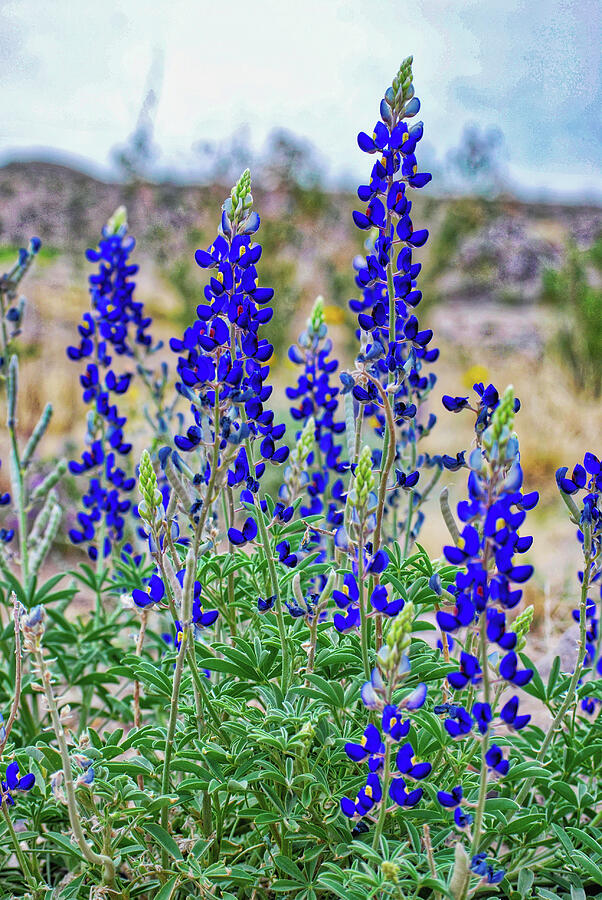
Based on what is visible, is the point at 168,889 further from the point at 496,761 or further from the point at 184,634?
the point at 496,761

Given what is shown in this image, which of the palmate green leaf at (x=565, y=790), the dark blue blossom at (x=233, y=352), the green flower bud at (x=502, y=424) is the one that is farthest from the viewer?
the palmate green leaf at (x=565, y=790)

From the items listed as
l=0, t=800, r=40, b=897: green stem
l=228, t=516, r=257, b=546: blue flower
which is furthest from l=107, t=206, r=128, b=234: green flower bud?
l=0, t=800, r=40, b=897: green stem

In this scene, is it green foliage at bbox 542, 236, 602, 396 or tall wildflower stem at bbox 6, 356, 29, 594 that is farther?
green foliage at bbox 542, 236, 602, 396

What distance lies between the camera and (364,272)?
1789mm

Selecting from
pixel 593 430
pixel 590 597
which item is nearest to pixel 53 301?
pixel 593 430

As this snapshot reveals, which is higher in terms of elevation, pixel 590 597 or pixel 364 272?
pixel 364 272

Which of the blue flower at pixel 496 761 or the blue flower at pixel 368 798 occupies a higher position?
the blue flower at pixel 496 761

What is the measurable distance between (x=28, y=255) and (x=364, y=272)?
144cm

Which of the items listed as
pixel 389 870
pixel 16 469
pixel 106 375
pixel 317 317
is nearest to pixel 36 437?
pixel 16 469

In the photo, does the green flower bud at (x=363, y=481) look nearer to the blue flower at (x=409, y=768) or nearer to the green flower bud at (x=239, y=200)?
the blue flower at (x=409, y=768)

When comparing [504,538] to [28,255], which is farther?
[28,255]

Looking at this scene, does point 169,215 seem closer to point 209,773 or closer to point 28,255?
point 28,255

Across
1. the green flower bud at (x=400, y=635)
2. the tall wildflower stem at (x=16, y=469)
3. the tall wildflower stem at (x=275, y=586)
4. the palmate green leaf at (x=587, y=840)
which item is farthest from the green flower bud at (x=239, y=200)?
the palmate green leaf at (x=587, y=840)

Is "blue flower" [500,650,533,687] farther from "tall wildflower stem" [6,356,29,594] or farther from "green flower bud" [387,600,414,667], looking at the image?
"tall wildflower stem" [6,356,29,594]
